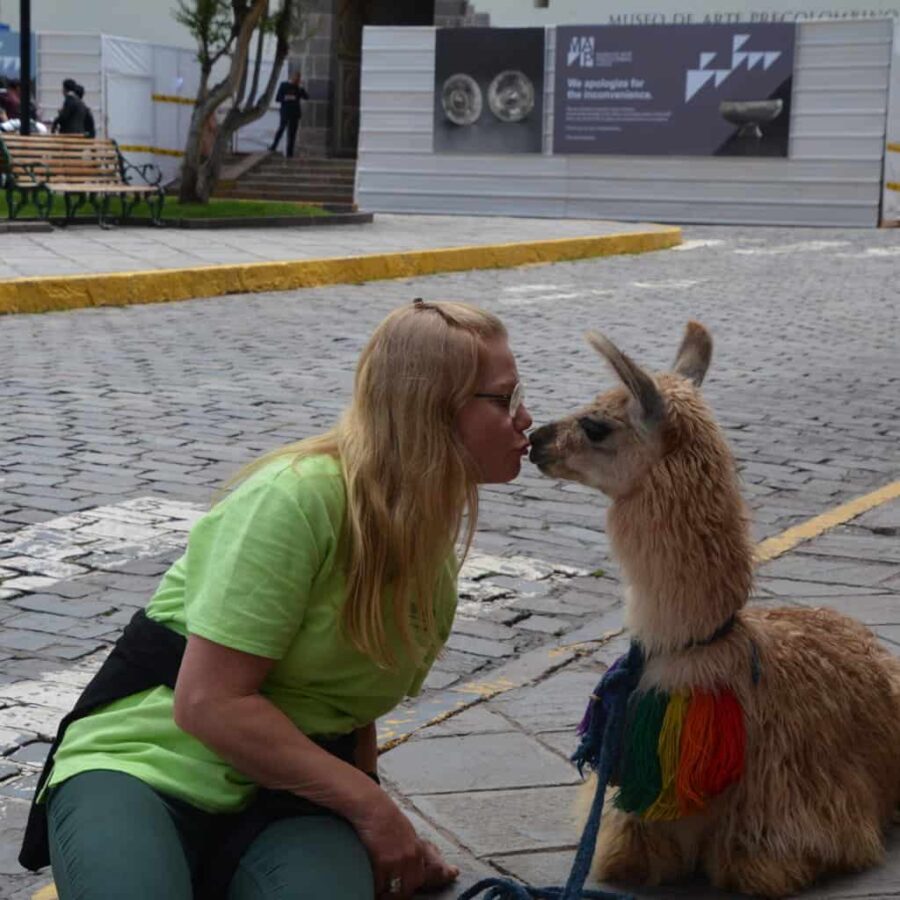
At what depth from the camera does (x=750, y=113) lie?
2528 centimetres

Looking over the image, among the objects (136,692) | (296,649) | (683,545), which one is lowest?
(136,692)

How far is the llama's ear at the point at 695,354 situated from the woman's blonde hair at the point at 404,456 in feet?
2.22

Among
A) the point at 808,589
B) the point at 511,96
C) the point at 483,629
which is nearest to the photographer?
the point at 483,629

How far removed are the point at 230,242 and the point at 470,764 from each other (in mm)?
13852

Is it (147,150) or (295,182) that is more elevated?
(147,150)

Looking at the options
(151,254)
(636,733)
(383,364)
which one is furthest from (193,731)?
(151,254)

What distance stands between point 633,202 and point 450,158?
3.16 metres

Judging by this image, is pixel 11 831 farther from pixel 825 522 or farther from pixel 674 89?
pixel 674 89

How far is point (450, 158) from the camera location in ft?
89.3

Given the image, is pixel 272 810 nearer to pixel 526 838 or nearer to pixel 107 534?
pixel 526 838

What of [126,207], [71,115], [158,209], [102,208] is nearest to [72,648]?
[102,208]

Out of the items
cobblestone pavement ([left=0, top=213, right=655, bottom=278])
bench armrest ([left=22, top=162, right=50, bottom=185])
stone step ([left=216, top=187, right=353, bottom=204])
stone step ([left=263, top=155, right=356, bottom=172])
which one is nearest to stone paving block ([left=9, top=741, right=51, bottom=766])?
cobblestone pavement ([left=0, top=213, right=655, bottom=278])

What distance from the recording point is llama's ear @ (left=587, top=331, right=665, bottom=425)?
9.90 ft

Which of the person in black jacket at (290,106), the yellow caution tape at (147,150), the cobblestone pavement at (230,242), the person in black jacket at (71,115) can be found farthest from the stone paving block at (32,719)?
the person in black jacket at (290,106)
